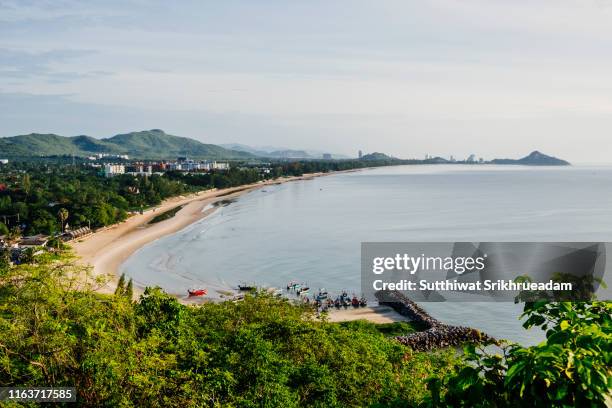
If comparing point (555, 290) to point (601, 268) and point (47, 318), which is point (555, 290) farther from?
point (601, 268)

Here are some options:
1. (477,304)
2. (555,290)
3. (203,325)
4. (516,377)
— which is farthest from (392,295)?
(516,377)

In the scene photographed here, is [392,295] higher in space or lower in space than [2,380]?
lower

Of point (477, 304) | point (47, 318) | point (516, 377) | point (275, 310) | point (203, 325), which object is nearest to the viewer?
point (516, 377)

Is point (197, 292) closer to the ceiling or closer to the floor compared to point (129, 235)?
closer to the floor

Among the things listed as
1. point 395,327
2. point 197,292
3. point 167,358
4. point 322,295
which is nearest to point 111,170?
point 197,292

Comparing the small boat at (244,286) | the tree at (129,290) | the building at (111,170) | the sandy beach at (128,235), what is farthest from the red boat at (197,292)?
the building at (111,170)

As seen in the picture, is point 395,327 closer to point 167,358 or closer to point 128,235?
point 167,358
